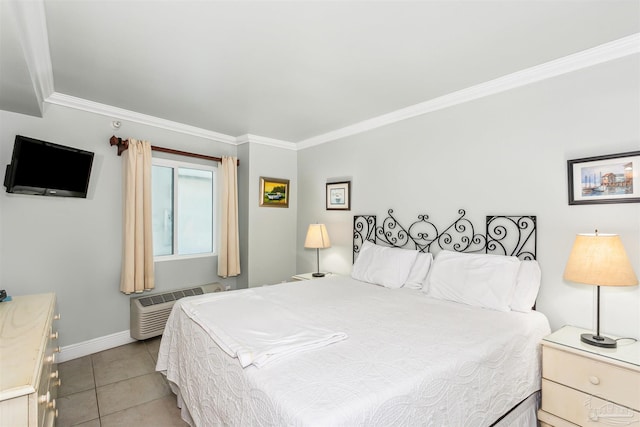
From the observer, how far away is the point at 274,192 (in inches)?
174

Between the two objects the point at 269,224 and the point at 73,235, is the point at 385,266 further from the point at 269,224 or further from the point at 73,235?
the point at 73,235

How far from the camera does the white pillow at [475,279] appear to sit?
220 cm

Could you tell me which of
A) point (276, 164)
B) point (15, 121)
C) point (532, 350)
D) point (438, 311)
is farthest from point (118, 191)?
point (532, 350)

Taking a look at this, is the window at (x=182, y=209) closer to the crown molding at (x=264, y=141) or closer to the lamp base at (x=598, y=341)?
the crown molding at (x=264, y=141)

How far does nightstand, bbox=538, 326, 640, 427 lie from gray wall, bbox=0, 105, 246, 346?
3.75 m

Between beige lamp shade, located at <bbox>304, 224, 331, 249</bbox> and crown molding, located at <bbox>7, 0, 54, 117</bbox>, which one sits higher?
crown molding, located at <bbox>7, 0, 54, 117</bbox>

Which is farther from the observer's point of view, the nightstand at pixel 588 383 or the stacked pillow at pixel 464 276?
the stacked pillow at pixel 464 276

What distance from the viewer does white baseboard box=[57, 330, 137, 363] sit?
3.00 meters

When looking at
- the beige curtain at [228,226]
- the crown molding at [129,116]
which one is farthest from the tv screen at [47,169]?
the beige curtain at [228,226]

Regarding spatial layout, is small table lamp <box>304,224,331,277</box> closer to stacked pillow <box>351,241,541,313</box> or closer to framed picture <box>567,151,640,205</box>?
stacked pillow <box>351,241,541,313</box>

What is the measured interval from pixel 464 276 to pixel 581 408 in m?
0.97

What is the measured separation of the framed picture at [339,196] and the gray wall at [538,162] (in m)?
0.38

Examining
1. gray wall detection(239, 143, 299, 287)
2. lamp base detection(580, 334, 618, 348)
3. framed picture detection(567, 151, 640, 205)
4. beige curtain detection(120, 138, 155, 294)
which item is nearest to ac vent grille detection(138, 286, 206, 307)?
beige curtain detection(120, 138, 155, 294)

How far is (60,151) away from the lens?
8.91 ft
